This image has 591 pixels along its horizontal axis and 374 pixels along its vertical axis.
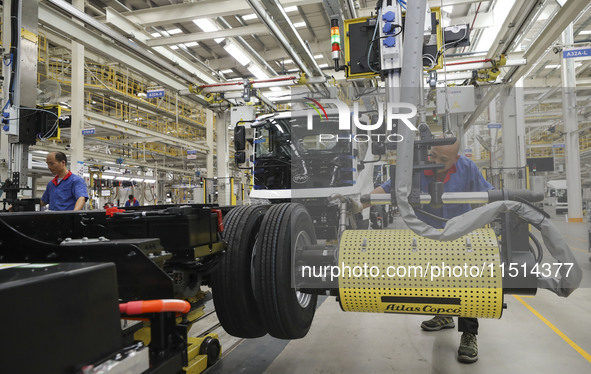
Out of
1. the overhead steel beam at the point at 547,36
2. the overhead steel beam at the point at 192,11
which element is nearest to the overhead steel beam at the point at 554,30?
the overhead steel beam at the point at 547,36

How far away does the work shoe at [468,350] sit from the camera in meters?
2.57

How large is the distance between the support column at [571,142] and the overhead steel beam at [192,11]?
8.38 meters

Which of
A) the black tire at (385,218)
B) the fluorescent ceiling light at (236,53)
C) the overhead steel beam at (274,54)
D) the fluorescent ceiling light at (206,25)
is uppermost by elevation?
the overhead steel beam at (274,54)

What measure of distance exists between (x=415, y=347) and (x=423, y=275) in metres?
1.30

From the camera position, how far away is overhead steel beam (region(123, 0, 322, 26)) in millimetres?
6253

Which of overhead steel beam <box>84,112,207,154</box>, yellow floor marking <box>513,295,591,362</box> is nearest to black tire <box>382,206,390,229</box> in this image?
yellow floor marking <box>513,295,591,362</box>

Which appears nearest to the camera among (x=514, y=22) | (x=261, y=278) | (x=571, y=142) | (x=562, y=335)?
(x=261, y=278)

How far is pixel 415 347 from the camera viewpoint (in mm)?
2861

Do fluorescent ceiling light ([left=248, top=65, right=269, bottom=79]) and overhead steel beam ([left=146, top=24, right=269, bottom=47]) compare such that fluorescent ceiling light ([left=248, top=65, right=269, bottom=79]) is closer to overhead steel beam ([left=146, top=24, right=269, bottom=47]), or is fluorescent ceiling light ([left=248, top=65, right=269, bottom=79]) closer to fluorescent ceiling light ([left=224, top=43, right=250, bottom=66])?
fluorescent ceiling light ([left=224, top=43, right=250, bottom=66])

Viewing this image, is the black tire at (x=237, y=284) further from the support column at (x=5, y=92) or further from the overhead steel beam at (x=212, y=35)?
the overhead steel beam at (x=212, y=35)

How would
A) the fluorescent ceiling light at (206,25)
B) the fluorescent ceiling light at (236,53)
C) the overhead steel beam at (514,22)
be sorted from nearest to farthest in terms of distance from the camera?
the overhead steel beam at (514,22) → the fluorescent ceiling light at (206,25) → the fluorescent ceiling light at (236,53)

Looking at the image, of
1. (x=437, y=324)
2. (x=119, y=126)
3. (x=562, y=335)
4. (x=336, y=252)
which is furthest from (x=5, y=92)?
(x=562, y=335)

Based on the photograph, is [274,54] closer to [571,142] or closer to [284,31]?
[284,31]

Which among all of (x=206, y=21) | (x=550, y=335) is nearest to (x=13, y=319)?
(x=550, y=335)
